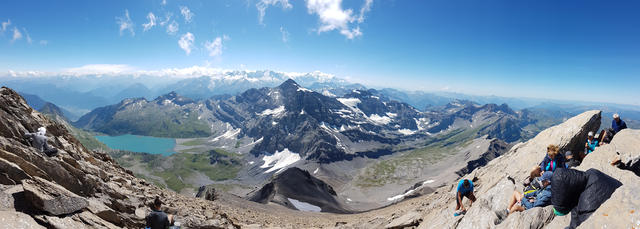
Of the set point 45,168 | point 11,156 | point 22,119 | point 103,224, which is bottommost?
point 103,224

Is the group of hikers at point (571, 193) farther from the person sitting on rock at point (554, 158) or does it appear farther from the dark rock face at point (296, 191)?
the dark rock face at point (296, 191)

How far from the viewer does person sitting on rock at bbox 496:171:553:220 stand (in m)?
11.8

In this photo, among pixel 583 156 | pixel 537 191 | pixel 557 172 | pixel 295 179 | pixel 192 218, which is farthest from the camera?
pixel 295 179

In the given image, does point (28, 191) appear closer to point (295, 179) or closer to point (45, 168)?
point (45, 168)

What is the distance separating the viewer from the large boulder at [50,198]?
11117 millimetres

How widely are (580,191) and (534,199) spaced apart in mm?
3083

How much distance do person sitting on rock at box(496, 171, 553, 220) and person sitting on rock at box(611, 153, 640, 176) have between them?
688 centimetres

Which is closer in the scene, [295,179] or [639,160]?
[639,160]

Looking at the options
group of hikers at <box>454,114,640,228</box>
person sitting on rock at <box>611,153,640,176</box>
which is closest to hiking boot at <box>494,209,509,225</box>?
group of hikers at <box>454,114,640,228</box>

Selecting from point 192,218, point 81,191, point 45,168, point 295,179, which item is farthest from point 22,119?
point 295,179

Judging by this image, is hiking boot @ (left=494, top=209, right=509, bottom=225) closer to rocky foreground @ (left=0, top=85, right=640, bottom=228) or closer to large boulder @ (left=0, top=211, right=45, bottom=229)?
rocky foreground @ (left=0, top=85, right=640, bottom=228)

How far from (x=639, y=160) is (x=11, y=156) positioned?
33.6m

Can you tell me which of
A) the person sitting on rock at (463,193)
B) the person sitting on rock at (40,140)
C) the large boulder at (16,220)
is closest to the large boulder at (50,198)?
the large boulder at (16,220)

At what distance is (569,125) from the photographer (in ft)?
70.9
